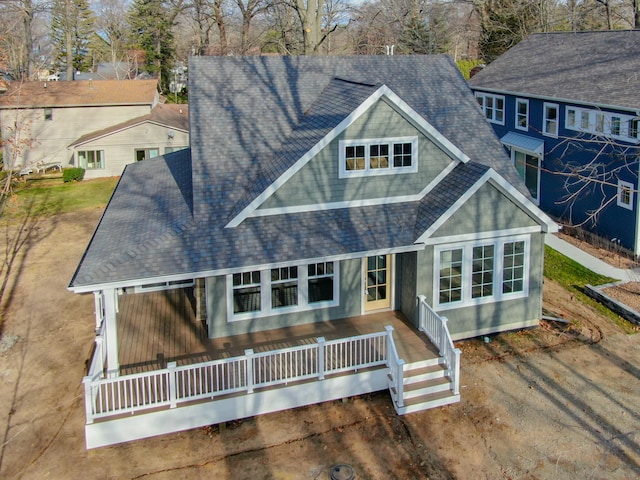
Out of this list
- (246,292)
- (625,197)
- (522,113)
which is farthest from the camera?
(522,113)

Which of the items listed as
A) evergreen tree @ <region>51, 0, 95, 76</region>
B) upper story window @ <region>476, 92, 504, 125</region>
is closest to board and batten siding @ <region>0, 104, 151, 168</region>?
upper story window @ <region>476, 92, 504, 125</region>

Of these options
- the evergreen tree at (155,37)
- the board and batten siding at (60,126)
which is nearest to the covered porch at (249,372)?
the board and batten siding at (60,126)

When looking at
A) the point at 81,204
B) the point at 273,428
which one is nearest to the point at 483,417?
the point at 273,428

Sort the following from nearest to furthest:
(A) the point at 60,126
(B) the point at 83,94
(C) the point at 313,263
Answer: (C) the point at 313,263, (A) the point at 60,126, (B) the point at 83,94

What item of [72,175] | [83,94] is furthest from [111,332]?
→ [83,94]

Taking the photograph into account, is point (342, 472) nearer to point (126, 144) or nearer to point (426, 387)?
point (426, 387)

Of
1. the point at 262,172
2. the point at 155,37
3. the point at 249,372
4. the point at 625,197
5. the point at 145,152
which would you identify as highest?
the point at 155,37

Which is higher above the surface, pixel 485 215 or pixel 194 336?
pixel 485 215
